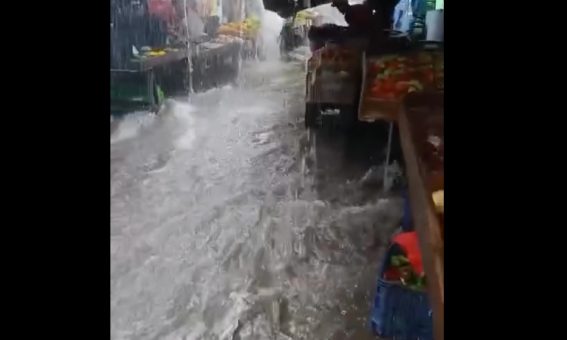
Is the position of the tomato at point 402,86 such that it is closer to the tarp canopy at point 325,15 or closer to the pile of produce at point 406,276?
the tarp canopy at point 325,15

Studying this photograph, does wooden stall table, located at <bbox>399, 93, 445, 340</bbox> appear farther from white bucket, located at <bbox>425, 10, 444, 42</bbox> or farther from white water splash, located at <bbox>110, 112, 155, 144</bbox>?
white water splash, located at <bbox>110, 112, 155, 144</bbox>

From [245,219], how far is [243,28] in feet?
0.96

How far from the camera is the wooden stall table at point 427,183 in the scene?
1.20 meters

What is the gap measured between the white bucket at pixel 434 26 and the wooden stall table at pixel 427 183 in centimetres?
10

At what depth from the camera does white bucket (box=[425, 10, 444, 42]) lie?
1241 millimetres

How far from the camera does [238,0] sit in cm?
123

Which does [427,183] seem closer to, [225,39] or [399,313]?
[399,313]

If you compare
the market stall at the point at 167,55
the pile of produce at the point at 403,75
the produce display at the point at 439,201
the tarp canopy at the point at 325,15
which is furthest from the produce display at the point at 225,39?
the produce display at the point at 439,201

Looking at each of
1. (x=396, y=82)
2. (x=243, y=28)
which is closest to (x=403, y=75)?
(x=396, y=82)

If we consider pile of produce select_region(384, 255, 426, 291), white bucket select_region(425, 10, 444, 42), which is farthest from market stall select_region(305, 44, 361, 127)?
pile of produce select_region(384, 255, 426, 291)

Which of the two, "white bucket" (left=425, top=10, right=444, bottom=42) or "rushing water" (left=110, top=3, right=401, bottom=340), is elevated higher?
"white bucket" (left=425, top=10, right=444, bottom=42)

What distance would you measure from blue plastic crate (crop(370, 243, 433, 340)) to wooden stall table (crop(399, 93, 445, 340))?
0.01 meters
